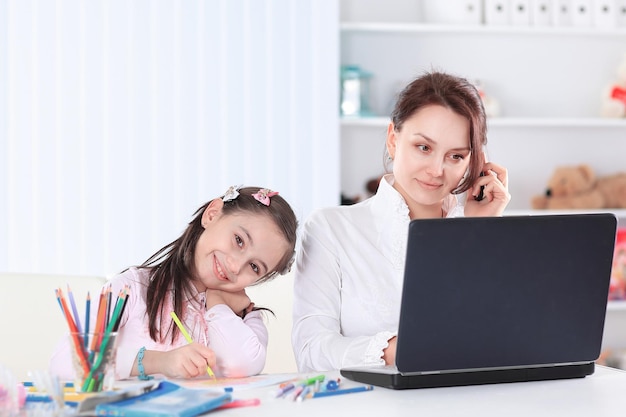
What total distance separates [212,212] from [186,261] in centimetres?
12

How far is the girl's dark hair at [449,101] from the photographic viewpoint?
155cm

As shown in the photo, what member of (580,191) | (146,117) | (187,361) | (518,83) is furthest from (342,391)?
(518,83)

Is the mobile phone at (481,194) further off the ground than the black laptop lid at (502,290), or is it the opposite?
the mobile phone at (481,194)

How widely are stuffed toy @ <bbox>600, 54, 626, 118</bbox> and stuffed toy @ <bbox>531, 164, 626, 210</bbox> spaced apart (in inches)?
9.2

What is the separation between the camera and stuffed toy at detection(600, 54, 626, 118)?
11.2 feet

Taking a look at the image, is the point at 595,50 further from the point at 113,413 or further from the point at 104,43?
the point at 113,413

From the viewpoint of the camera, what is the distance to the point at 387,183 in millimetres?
1649

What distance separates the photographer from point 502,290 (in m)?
1.07

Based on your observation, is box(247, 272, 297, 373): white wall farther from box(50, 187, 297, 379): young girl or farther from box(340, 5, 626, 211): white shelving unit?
box(340, 5, 626, 211): white shelving unit

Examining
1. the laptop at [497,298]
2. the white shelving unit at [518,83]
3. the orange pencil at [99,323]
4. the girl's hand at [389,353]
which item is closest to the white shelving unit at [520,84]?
the white shelving unit at [518,83]

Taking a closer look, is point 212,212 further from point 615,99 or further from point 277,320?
point 615,99

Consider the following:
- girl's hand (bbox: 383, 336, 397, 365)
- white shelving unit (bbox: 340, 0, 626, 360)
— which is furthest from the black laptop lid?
white shelving unit (bbox: 340, 0, 626, 360)

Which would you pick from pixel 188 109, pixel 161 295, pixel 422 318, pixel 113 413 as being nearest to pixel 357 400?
pixel 422 318

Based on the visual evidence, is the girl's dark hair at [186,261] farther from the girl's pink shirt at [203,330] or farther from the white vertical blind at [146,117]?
the white vertical blind at [146,117]
